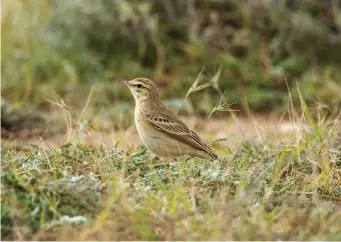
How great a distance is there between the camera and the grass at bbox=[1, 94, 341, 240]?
5066 millimetres

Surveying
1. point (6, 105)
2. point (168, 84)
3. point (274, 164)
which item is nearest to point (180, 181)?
point (274, 164)

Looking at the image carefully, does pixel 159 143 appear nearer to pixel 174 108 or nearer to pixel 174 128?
pixel 174 128

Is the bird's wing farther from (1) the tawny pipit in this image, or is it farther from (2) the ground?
(2) the ground

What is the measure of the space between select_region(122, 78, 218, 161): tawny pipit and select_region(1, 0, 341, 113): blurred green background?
3.83 m

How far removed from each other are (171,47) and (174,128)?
Answer: 4.99 m

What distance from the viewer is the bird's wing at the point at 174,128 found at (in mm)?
7336

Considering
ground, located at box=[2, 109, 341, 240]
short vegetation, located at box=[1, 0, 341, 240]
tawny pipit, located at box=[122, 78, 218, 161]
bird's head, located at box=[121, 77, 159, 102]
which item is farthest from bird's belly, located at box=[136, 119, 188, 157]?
bird's head, located at box=[121, 77, 159, 102]

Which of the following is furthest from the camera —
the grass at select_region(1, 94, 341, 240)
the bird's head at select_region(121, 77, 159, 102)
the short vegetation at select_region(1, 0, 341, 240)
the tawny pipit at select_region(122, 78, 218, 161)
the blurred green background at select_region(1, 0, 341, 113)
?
the blurred green background at select_region(1, 0, 341, 113)

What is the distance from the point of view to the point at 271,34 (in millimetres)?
12453

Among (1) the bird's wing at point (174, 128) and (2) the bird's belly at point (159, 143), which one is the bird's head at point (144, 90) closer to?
(1) the bird's wing at point (174, 128)

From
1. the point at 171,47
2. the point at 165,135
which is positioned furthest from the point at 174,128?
the point at 171,47

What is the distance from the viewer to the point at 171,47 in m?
12.4

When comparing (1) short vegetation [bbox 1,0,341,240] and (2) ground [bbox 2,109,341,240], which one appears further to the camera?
(1) short vegetation [bbox 1,0,341,240]

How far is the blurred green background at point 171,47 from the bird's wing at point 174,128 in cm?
389
